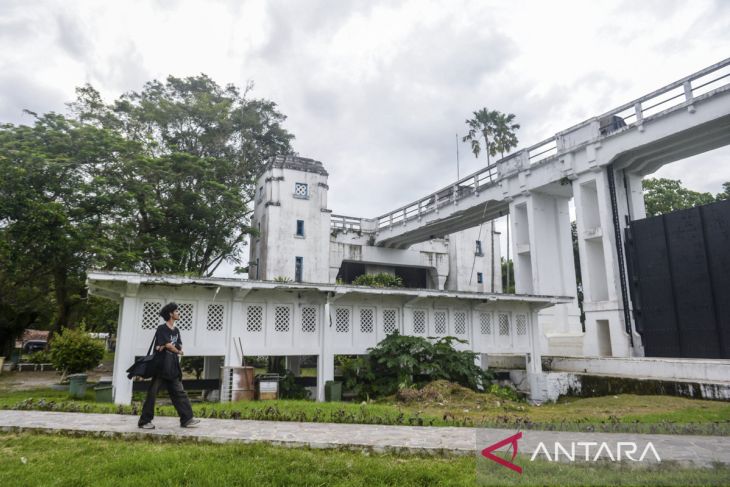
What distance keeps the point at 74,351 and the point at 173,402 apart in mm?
11211

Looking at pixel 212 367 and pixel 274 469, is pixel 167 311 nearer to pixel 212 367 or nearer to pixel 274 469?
pixel 274 469

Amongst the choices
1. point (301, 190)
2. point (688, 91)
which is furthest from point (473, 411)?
point (301, 190)

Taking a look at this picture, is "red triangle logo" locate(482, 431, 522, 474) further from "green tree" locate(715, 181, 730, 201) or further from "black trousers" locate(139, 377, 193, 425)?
"green tree" locate(715, 181, 730, 201)

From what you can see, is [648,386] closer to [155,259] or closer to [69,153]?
[155,259]

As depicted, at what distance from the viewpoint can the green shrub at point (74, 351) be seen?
618 inches

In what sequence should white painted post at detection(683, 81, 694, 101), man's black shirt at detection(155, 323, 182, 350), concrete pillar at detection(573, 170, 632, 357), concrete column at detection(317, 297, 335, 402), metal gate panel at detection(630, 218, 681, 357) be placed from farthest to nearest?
concrete pillar at detection(573, 170, 632, 357), metal gate panel at detection(630, 218, 681, 357), white painted post at detection(683, 81, 694, 101), concrete column at detection(317, 297, 335, 402), man's black shirt at detection(155, 323, 182, 350)

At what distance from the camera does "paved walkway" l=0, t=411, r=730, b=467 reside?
17.4ft

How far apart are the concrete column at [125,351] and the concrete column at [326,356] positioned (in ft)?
15.1

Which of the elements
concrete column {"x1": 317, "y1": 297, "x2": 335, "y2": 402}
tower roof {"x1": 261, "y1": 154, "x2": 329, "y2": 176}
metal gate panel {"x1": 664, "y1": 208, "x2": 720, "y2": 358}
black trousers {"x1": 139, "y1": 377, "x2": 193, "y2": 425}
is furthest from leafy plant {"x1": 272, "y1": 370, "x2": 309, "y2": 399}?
tower roof {"x1": 261, "y1": 154, "x2": 329, "y2": 176}

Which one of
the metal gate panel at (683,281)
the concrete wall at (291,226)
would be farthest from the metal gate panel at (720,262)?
the concrete wall at (291,226)

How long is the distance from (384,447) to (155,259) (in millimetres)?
21295

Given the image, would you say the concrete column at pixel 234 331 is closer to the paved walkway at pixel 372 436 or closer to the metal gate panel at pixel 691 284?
the paved walkway at pixel 372 436

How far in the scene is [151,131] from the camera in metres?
28.8

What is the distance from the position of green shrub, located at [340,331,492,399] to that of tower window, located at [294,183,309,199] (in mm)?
16037
